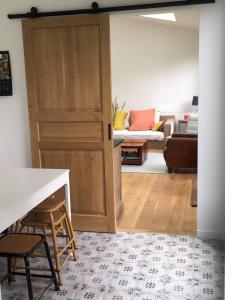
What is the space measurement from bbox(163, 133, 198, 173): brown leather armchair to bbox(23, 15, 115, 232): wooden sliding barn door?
7.81 feet

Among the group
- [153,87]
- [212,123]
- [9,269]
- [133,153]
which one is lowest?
[9,269]

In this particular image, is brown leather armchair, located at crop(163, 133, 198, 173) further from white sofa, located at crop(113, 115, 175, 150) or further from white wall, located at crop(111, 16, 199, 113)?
white wall, located at crop(111, 16, 199, 113)

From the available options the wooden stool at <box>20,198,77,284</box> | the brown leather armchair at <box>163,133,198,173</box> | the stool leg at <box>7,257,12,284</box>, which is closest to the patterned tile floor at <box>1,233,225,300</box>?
the stool leg at <box>7,257,12,284</box>

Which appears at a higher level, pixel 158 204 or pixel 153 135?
pixel 153 135

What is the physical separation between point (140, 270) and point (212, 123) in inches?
54.8

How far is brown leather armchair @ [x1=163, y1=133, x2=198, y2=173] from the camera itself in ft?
18.1

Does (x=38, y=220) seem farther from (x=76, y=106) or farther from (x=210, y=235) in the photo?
(x=210, y=235)

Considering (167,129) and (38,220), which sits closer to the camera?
(38,220)

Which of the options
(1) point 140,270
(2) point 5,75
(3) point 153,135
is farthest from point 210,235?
(3) point 153,135

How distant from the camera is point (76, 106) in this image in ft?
11.3

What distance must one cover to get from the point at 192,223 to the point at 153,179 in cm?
182

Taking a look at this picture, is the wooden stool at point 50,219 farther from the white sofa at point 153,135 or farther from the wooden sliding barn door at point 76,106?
the white sofa at point 153,135

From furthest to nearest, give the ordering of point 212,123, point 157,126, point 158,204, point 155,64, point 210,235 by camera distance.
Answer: point 155,64 < point 157,126 < point 158,204 < point 210,235 < point 212,123

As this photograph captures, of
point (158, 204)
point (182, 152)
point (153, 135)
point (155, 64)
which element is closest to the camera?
point (158, 204)
